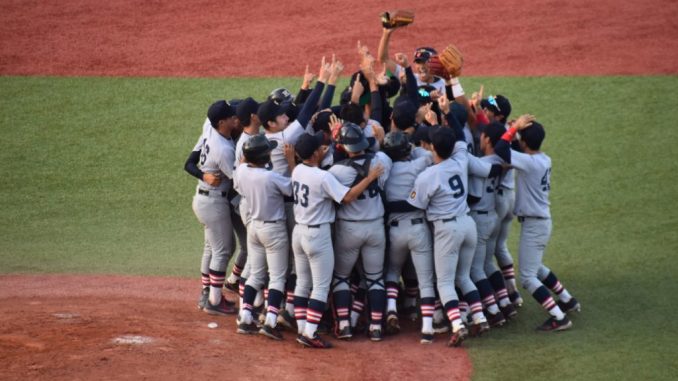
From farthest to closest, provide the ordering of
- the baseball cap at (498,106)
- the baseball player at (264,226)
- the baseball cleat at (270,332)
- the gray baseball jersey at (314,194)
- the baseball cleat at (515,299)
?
the baseball cap at (498,106) → the baseball cleat at (515,299) → the baseball cleat at (270,332) → the baseball player at (264,226) → the gray baseball jersey at (314,194)

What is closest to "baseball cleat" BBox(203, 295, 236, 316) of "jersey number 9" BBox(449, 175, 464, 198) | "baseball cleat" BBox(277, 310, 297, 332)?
"baseball cleat" BBox(277, 310, 297, 332)

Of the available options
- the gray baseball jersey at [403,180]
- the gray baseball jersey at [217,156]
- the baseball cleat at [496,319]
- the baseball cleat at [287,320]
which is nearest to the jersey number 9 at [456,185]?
the gray baseball jersey at [403,180]

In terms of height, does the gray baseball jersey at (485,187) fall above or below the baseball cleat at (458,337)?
above

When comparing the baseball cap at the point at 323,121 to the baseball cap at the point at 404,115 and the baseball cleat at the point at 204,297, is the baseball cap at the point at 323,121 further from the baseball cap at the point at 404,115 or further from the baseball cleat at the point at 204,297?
the baseball cleat at the point at 204,297

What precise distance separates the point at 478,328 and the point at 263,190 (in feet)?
7.25

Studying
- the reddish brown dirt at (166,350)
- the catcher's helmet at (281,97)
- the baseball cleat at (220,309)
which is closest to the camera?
the reddish brown dirt at (166,350)

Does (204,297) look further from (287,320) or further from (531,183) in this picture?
(531,183)

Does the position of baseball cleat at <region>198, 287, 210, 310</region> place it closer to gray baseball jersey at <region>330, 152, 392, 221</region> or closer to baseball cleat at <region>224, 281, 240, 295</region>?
baseball cleat at <region>224, 281, 240, 295</region>

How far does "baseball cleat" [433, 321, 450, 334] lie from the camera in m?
8.51

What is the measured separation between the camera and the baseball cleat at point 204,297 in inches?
359

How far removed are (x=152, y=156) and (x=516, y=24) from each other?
6725mm

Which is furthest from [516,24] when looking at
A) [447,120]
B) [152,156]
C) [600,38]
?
[447,120]

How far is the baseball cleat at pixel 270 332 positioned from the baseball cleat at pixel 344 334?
1.65ft

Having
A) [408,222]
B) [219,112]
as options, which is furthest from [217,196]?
[408,222]
